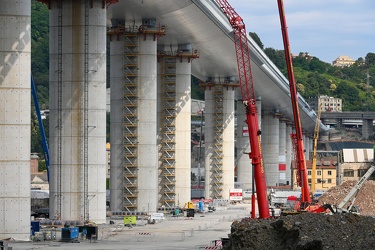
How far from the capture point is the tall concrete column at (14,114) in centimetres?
7388

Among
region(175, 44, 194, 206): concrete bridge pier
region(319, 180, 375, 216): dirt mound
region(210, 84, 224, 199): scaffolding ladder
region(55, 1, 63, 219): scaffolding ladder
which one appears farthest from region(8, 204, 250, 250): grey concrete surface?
region(210, 84, 224, 199): scaffolding ladder

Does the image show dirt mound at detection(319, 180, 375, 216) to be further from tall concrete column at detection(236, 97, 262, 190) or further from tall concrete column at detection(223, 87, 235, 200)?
tall concrete column at detection(236, 97, 262, 190)

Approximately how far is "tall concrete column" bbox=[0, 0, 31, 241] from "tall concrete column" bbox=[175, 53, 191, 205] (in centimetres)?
5903

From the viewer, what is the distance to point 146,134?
11156 centimetres

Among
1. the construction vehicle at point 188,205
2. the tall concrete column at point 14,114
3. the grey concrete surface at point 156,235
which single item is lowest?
the grey concrete surface at point 156,235

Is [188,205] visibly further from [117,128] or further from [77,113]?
[77,113]

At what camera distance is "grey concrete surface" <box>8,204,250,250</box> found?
243 ft

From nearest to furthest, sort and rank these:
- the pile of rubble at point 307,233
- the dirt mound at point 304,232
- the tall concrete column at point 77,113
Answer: the pile of rubble at point 307,233
the dirt mound at point 304,232
the tall concrete column at point 77,113

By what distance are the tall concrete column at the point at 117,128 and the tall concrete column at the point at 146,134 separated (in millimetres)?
1573

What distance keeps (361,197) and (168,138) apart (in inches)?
810

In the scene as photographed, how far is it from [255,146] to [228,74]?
72.3 metres

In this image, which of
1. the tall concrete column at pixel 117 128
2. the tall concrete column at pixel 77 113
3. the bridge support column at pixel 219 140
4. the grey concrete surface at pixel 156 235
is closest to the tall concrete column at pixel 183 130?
the grey concrete surface at pixel 156 235

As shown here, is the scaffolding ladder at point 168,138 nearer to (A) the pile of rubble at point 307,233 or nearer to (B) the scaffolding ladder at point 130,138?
(B) the scaffolding ladder at point 130,138

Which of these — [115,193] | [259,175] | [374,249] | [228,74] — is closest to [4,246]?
[374,249]
